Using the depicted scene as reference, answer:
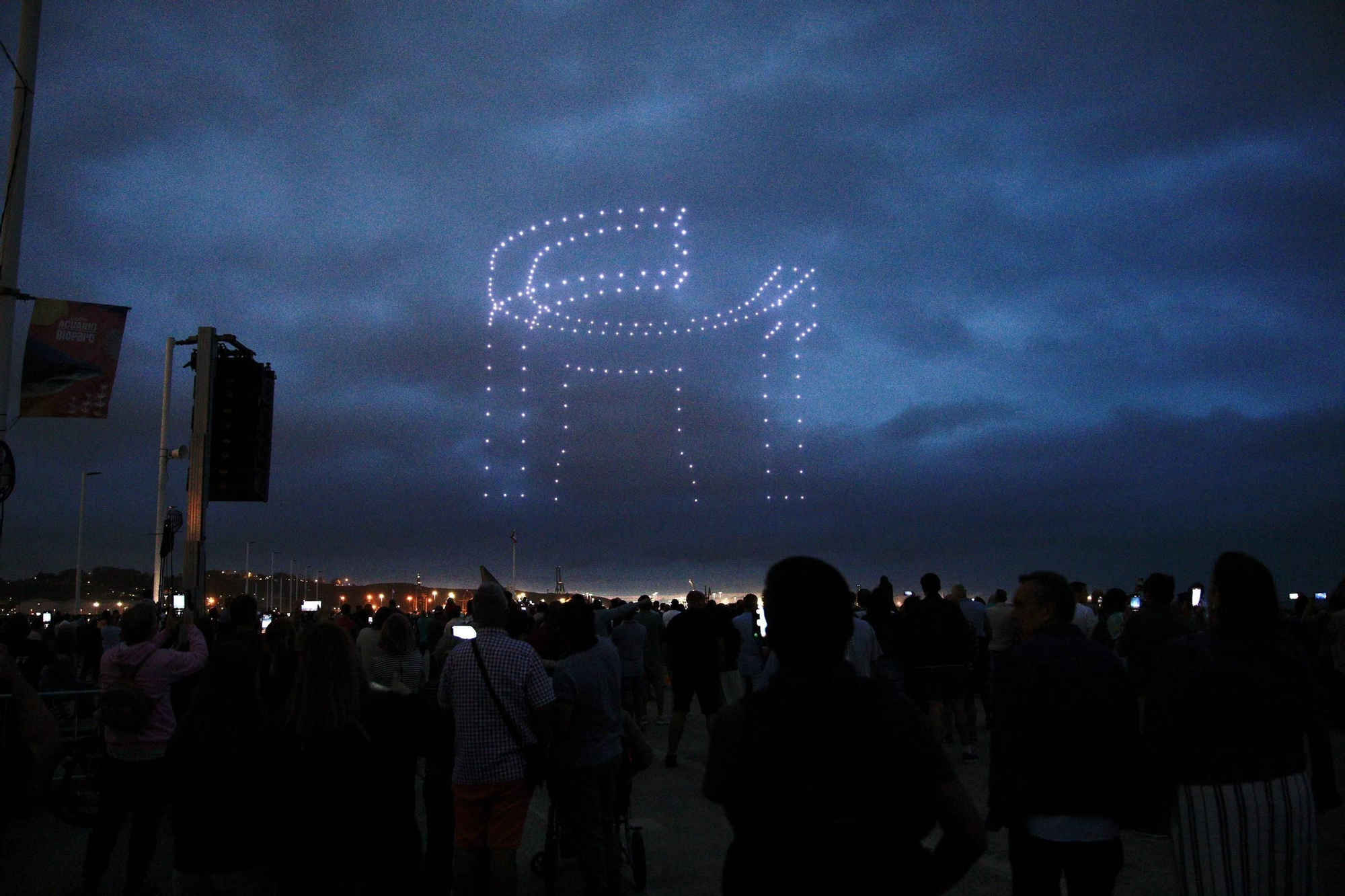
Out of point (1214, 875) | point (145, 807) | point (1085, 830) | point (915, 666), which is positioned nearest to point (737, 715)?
point (1085, 830)

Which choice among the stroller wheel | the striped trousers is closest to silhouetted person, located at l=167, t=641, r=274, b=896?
the stroller wheel

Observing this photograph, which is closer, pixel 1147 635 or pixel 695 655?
pixel 1147 635

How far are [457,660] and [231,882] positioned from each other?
5.03ft

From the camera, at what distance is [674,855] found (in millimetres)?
7211

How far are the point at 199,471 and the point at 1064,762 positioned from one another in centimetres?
1428

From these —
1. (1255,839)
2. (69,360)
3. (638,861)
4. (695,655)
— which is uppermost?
(69,360)

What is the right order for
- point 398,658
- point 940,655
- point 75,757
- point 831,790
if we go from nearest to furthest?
point 831,790
point 398,658
point 75,757
point 940,655

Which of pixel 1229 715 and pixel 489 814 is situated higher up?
pixel 1229 715

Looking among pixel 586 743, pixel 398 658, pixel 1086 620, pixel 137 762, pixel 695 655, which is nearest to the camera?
pixel 586 743

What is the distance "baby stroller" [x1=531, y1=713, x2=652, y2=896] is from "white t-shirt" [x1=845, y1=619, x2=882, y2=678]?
2.12 m

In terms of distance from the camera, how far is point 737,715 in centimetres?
228

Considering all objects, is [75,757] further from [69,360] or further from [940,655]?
[940,655]

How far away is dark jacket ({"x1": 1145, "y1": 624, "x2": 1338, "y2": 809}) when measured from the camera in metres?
3.64

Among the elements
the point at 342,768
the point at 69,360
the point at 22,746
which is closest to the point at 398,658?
the point at 342,768
